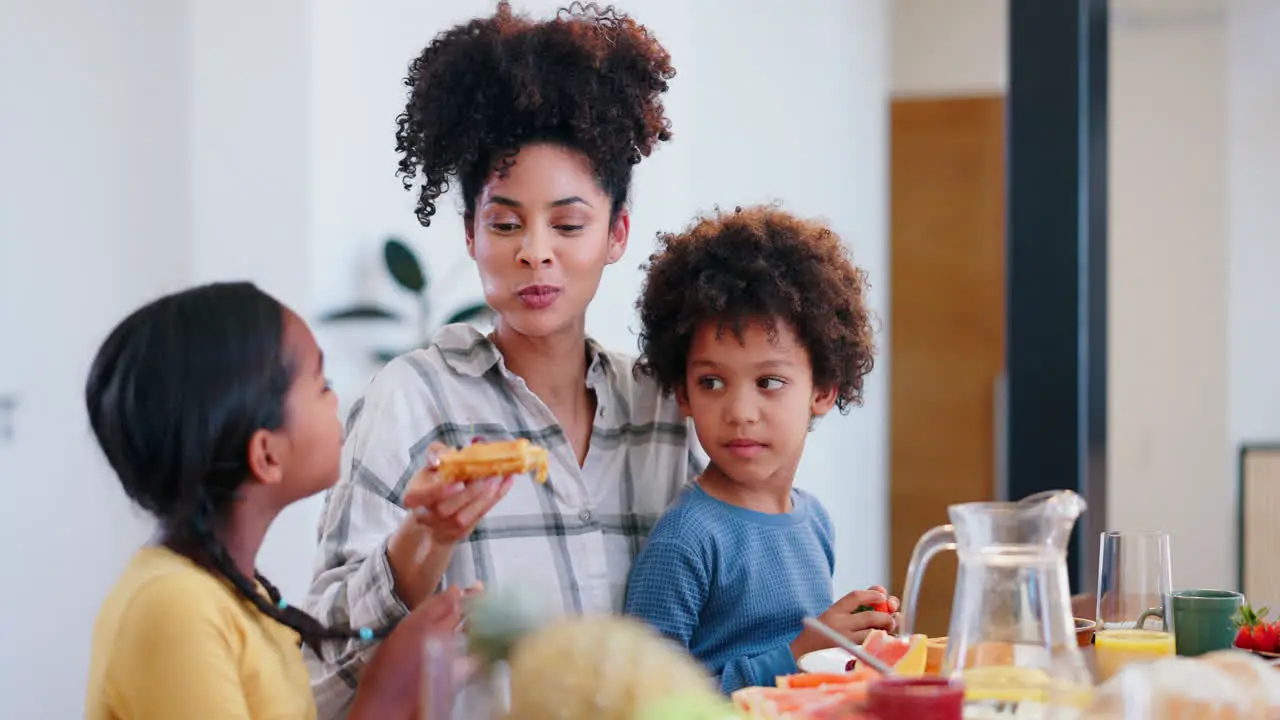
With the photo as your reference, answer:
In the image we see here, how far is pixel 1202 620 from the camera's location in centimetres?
141

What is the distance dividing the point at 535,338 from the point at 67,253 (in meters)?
1.96

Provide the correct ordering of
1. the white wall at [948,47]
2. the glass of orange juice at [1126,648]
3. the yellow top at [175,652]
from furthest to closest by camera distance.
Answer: the white wall at [948,47], the glass of orange juice at [1126,648], the yellow top at [175,652]

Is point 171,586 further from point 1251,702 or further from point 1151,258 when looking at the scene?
point 1151,258

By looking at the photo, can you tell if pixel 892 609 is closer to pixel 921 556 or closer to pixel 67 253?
pixel 921 556

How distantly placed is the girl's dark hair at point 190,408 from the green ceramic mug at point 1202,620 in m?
0.86

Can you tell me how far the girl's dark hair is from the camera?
117 cm

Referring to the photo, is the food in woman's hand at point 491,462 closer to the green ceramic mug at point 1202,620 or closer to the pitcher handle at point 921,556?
the pitcher handle at point 921,556

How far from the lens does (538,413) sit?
1.76m

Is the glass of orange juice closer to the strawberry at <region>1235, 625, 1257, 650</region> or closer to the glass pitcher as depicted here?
the strawberry at <region>1235, 625, 1257, 650</region>

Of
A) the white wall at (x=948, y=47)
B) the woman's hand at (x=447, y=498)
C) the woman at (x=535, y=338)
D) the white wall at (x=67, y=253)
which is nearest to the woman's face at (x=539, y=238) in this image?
the woman at (x=535, y=338)

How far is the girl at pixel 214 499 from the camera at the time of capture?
43.4 inches

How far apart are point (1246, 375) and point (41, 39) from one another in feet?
16.4

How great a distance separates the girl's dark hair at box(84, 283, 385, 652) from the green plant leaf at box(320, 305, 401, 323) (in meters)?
1.89

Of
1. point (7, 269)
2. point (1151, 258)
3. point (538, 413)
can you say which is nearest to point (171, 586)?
point (538, 413)
